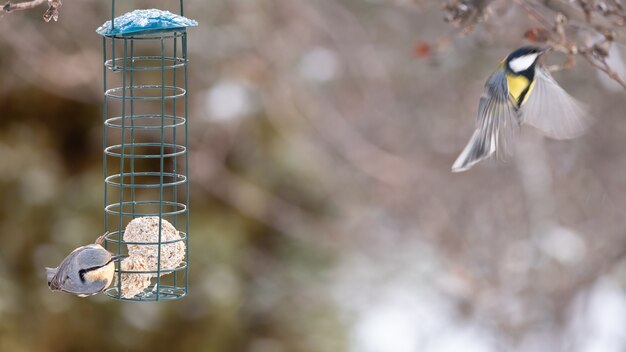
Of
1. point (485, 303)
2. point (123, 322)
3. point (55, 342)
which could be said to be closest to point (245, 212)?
point (123, 322)

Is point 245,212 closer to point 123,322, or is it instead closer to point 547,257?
point 123,322

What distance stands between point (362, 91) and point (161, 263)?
3993 mm

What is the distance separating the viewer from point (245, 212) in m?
5.92

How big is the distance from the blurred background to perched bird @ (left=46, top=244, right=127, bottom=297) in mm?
2603

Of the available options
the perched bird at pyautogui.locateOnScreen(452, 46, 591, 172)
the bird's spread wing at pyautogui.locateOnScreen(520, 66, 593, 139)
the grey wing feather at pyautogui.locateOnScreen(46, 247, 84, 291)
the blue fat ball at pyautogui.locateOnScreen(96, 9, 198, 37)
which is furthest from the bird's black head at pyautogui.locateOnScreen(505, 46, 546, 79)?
the grey wing feather at pyautogui.locateOnScreen(46, 247, 84, 291)

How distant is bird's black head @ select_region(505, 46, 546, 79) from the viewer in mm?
2828

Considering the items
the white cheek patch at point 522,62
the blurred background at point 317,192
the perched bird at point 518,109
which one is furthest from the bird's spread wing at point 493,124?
the blurred background at point 317,192

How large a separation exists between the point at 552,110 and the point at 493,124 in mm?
279

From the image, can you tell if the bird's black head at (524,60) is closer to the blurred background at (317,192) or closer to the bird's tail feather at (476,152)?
the bird's tail feather at (476,152)

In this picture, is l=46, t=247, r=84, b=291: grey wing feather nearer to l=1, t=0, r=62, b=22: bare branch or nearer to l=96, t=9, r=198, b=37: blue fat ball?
l=96, t=9, r=198, b=37: blue fat ball

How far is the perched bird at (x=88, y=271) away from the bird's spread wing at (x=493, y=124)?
118 centimetres

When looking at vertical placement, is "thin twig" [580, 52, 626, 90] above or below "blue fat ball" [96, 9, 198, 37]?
above

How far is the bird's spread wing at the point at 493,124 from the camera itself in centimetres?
295

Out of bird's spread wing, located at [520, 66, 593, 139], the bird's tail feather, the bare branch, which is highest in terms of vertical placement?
the bare branch
